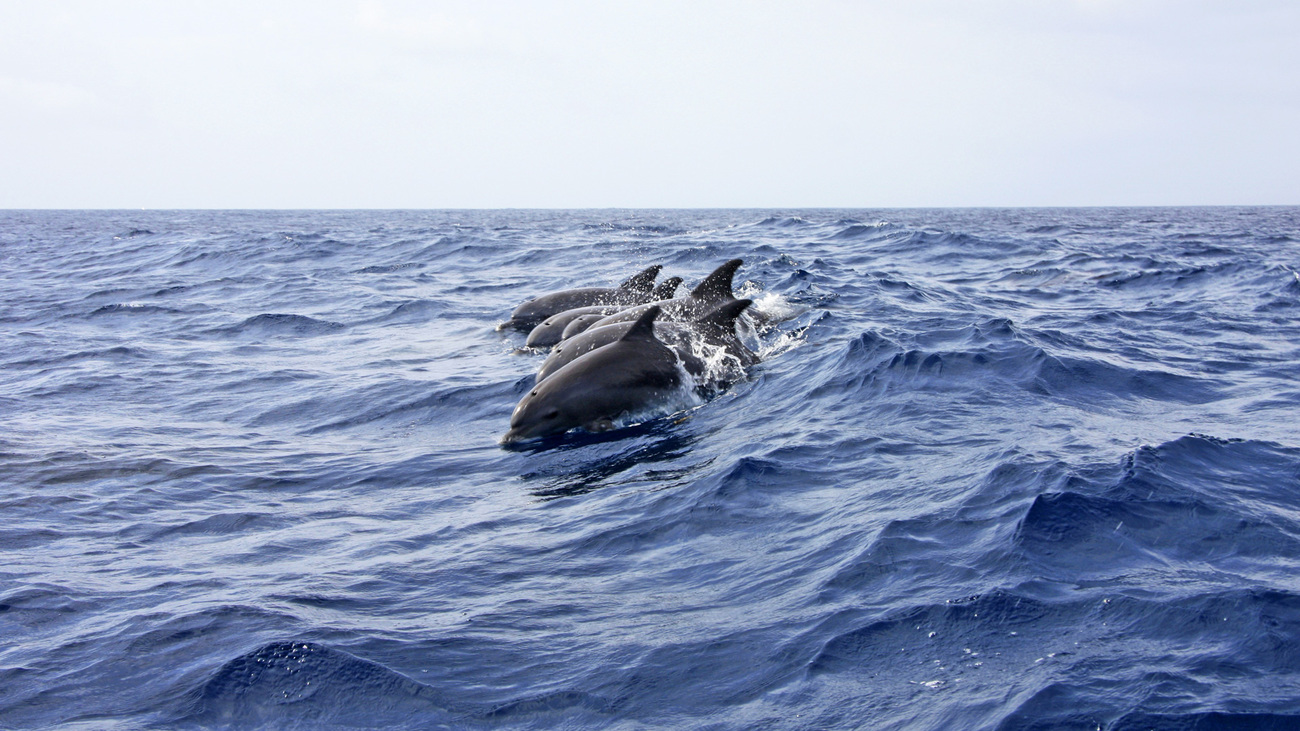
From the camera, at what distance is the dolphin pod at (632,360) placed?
9.94 metres

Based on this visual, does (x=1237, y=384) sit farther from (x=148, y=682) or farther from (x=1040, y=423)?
(x=148, y=682)

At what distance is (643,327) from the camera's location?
1092cm

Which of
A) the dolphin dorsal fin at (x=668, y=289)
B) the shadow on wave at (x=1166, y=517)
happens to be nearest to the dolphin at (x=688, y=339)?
the dolphin dorsal fin at (x=668, y=289)

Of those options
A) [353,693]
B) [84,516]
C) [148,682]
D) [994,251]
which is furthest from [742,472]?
[994,251]

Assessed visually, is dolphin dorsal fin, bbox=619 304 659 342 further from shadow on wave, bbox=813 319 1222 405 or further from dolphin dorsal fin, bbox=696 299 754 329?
shadow on wave, bbox=813 319 1222 405

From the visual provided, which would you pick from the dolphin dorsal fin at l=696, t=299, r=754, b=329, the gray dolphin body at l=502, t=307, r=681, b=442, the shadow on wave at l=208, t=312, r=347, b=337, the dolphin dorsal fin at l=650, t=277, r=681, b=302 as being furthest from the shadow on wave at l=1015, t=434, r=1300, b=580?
the shadow on wave at l=208, t=312, r=347, b=337

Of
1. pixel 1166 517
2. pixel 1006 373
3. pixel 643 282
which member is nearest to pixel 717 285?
pixel 643 282

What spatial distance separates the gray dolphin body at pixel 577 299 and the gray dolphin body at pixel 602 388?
5.42 meters

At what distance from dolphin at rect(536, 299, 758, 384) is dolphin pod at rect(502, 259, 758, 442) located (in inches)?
0.5

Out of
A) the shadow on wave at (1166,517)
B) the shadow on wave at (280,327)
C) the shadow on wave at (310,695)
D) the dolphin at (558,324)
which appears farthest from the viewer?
the shadow on wave at (280,327)

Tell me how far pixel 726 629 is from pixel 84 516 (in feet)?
18.9

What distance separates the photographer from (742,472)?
802 cm

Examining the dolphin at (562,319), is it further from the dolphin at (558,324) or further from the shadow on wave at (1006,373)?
the shadow on wave at (1006,373)

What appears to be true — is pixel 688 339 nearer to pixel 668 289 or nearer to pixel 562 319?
pixel 668 289
